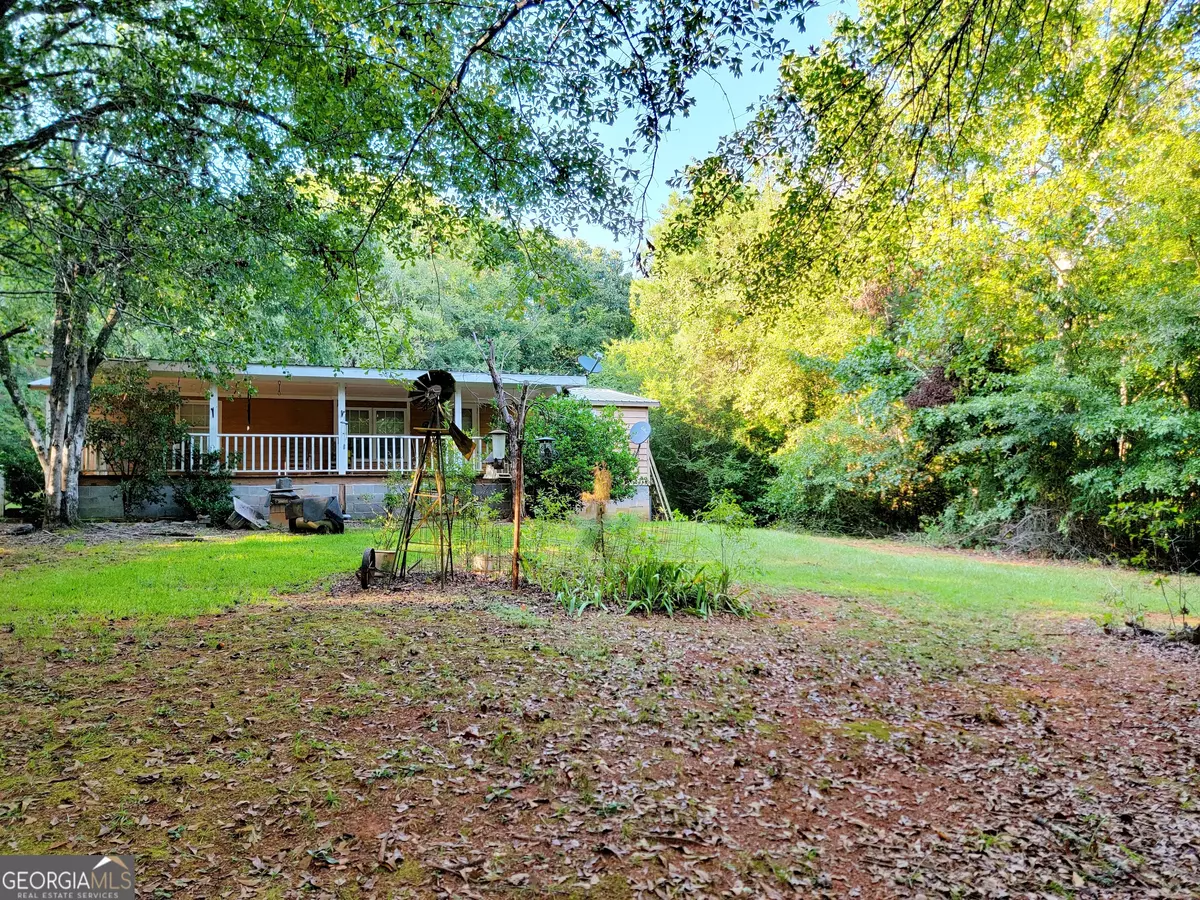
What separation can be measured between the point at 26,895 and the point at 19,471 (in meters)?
14.3

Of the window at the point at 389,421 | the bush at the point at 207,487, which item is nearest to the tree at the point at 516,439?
the bush at the point at 207,487

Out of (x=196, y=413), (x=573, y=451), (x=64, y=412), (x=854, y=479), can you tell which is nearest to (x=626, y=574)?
Answer: (x=573, y=451)

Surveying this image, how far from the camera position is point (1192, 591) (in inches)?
306

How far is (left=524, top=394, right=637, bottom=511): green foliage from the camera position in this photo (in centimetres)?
1320

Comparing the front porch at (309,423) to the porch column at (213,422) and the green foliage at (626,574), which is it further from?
the green foliage at (626,574)

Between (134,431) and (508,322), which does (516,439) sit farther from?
(508,322)

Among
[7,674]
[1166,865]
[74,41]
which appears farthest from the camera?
[74,41]

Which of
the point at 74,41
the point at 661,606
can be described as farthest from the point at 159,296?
the point at 661,606

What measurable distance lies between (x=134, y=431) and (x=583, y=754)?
12.5 meters

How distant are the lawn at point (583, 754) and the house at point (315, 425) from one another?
643 cm

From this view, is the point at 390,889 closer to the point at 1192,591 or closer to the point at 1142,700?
the point at 1142,700

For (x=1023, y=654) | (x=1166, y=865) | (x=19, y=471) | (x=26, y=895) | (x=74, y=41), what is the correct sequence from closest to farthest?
(x=26, y=895), (x=1166, y=865), (x=1023, y=654), (x=74, y=41), (x=19, y=471)

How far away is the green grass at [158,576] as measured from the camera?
5.43 metres

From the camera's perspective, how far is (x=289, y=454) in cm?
1495
